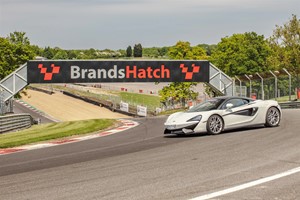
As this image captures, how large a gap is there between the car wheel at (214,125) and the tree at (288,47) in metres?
44.2

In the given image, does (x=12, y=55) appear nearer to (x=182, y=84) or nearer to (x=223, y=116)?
(x=182, y=84)

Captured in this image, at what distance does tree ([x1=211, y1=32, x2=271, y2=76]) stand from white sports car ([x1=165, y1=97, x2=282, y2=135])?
61469mm

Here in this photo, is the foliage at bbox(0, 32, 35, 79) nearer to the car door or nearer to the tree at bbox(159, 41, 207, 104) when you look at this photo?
the tree at bbox(159, 41, 207, 104)

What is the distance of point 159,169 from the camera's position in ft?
28.8

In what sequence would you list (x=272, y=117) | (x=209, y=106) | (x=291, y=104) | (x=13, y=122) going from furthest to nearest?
(x=291, y=104)
(x=13, y=122)
(x=272, y=117)
(x=209, y=106)

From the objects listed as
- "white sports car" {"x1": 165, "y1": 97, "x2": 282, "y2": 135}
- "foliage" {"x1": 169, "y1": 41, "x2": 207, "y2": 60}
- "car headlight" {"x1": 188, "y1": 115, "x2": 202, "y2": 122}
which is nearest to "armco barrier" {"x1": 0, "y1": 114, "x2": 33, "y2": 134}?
"white sports car" {"x1": 165, "y1": 97, "x2": 282, "y2": 135}

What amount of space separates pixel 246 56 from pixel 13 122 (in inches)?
2283

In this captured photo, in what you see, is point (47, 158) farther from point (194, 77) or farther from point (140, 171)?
point (194, 77)

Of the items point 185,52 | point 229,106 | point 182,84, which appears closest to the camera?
point 229,106

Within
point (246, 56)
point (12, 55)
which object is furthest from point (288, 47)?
point (12, 55)

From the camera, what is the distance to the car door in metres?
14.8

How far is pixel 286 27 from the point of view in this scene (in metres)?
58.2

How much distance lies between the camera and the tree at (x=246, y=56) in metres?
77.7

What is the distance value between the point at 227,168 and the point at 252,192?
185 cm
